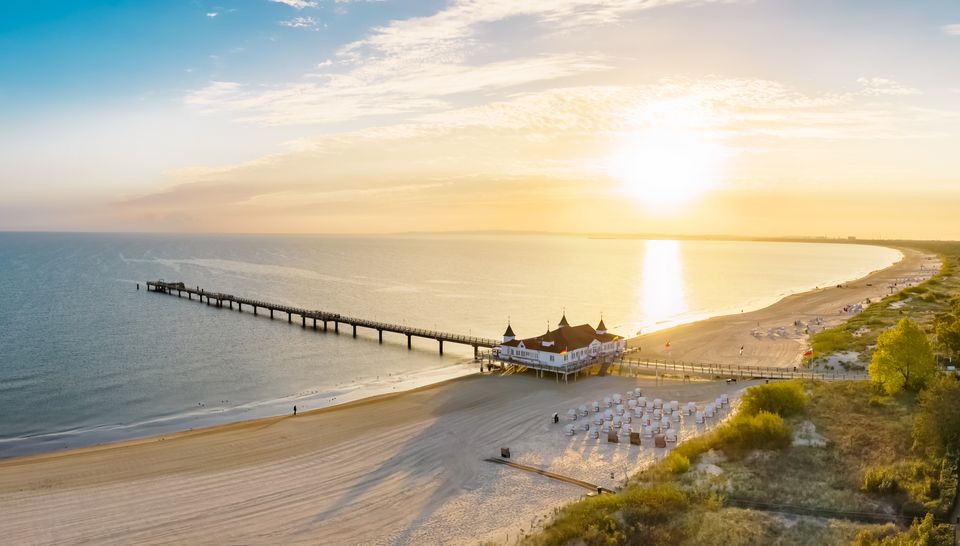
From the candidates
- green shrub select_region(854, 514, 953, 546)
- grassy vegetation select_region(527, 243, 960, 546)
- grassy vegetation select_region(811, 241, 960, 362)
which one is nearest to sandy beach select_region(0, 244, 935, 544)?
grassy vegetation select_region(527, 243, 960, 546)

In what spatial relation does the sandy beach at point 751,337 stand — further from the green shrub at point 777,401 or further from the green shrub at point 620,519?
the green shrub at point 620,519

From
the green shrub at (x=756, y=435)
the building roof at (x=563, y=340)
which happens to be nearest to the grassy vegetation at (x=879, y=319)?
the building roof at (x=563, y=340)

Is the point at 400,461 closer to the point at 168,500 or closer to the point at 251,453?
the point at 251,453

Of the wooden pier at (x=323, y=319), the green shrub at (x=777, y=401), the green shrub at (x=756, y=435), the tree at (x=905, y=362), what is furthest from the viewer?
the wooden pier at (x=323, y=319)

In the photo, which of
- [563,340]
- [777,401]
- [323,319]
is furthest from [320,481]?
[323,319]

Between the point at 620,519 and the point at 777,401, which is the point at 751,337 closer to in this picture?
the point at 777,401

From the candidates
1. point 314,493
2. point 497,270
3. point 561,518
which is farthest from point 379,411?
point 497,270

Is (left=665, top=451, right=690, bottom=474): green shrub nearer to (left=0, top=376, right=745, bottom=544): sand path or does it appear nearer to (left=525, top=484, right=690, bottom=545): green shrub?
(left=525, top=484, right=690, bottom=545): green shrub
